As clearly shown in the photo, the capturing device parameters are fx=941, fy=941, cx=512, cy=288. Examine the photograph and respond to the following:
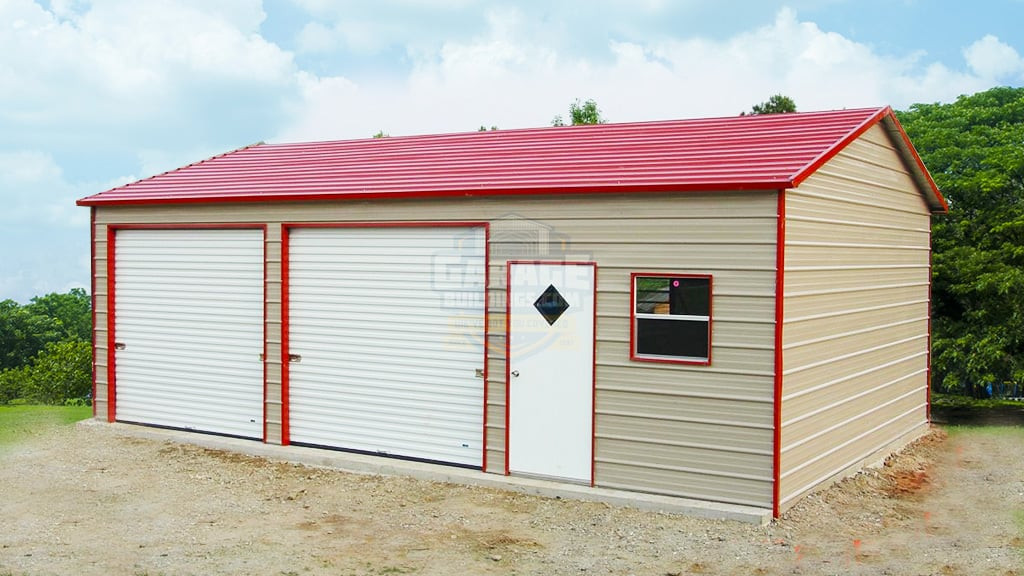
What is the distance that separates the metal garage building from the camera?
30.3ft

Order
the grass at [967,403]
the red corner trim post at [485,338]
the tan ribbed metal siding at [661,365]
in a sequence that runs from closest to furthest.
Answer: the tan ribbed metal siding at [661,365] < the red corner trim post at [485,338] < the grass at [967,403]

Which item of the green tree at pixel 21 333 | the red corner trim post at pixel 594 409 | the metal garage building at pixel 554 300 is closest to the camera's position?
the metal garage building at pixel 554 300

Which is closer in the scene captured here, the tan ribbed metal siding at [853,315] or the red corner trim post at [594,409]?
the tan ribbed metal siding at [853,315]

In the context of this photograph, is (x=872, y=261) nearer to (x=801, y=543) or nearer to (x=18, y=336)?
(x=801, y=543)

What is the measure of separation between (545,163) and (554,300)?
185cm

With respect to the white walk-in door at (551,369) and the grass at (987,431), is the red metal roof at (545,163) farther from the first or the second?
the grass at (987,431)

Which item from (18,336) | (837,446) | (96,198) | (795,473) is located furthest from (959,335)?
(18,336)

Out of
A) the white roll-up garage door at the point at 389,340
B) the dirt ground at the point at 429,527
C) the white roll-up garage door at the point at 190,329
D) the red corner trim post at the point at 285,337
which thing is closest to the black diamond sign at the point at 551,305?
the white roll-up garage door at the point at 389,340

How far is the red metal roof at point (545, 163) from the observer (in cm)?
963

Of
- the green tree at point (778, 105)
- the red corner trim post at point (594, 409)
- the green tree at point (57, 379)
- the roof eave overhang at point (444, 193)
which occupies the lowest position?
the green tree at point (57, 379)

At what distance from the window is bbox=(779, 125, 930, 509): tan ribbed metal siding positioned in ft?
2.58

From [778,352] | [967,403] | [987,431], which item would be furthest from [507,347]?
[967,403]

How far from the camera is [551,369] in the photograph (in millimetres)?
10086

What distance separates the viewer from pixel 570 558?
8047 millimetres
